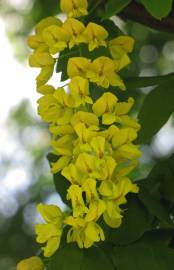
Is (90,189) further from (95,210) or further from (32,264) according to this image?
(32,264)

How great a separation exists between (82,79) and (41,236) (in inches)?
8.1

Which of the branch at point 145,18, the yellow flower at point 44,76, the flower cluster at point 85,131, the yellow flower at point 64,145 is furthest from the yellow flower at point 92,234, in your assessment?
the branch at point 145,18

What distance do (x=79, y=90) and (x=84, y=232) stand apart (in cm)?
18

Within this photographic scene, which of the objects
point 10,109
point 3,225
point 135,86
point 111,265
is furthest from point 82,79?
point 10,109

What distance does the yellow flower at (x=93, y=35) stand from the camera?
2.83 feet

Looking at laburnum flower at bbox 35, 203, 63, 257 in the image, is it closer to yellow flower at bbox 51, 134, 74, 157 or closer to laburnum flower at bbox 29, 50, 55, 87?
yellow flower at bbox 51, 134, 74, 157

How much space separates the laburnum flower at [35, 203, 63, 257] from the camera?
800 mm

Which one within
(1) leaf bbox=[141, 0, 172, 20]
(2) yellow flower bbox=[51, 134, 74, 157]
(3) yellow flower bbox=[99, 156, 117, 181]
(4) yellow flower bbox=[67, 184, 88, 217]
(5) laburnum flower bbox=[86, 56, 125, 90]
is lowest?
(4) yellow flower bbox=[67, 184, 88, 217]

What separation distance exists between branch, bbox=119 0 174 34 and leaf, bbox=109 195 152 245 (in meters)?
0.28

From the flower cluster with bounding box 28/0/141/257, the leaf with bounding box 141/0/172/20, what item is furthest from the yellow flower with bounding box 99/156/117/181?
the leaf with bounding box 141/0/172/20

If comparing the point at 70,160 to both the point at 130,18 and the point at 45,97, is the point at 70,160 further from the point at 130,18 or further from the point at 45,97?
the point at 130,18

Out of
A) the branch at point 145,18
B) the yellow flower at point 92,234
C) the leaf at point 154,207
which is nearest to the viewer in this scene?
the yellow flower at point 92,234

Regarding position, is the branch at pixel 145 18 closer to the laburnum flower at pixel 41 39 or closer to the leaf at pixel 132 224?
the laburnum flower at pixel 41 39

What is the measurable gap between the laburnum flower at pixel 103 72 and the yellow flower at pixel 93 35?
0.09ft
